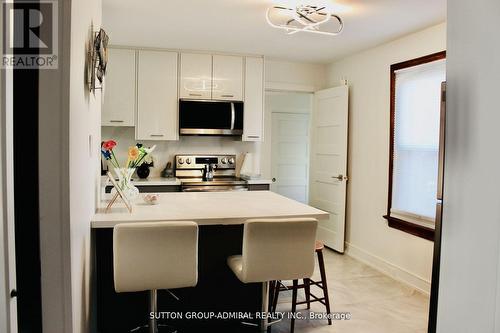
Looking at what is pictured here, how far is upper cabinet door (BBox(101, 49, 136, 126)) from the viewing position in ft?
14.8

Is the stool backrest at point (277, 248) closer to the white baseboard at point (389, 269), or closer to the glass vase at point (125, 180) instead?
the glass vase at point (125, 180)

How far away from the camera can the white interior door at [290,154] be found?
6.12 meters

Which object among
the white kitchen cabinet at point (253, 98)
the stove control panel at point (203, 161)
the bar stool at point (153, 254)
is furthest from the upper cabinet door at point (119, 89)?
the bar stool at point (153, 254)

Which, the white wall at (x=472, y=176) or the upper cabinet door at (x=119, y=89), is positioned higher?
the upper cabinet door at (x=119, y=89)

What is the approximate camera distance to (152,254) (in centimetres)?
202

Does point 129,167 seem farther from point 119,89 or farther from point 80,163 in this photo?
point 119,89

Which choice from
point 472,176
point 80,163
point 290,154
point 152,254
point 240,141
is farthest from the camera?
point 290,154

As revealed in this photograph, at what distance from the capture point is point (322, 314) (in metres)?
3.05

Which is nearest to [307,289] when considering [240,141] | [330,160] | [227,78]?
[330,160]

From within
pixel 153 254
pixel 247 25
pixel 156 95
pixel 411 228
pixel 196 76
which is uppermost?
pixel 247 25

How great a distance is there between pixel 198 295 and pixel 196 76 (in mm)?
2933

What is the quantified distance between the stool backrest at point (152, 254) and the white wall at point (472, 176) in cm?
146

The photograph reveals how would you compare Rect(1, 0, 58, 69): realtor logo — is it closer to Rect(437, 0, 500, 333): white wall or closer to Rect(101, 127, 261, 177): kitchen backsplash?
Rect(437, 0, 500, 333): white wall

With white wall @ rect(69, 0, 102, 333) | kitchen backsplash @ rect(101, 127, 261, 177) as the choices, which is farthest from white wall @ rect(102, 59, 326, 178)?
white wall @ rect(69, 0, 102, 333)
